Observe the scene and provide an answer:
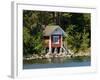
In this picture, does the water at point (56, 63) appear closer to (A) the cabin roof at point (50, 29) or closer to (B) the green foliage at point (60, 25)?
(B) the green foliage at point (60, 25)

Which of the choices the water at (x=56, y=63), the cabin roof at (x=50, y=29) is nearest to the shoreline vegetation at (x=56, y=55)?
the water at (x=56, y=63)

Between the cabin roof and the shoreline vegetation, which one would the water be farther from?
the cabin roof

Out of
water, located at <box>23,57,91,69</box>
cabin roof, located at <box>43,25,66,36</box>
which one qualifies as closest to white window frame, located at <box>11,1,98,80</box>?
water, located at <box>23,57,91,69</box>

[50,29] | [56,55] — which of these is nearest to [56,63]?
[56,55]

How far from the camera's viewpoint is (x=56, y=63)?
6.61 ft

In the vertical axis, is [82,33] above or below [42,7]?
below

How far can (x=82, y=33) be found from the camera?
84.1 inches

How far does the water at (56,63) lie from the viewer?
6.34ft

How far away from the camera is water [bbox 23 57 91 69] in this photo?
193 centimetres

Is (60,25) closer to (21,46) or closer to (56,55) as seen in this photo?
(56,55)
